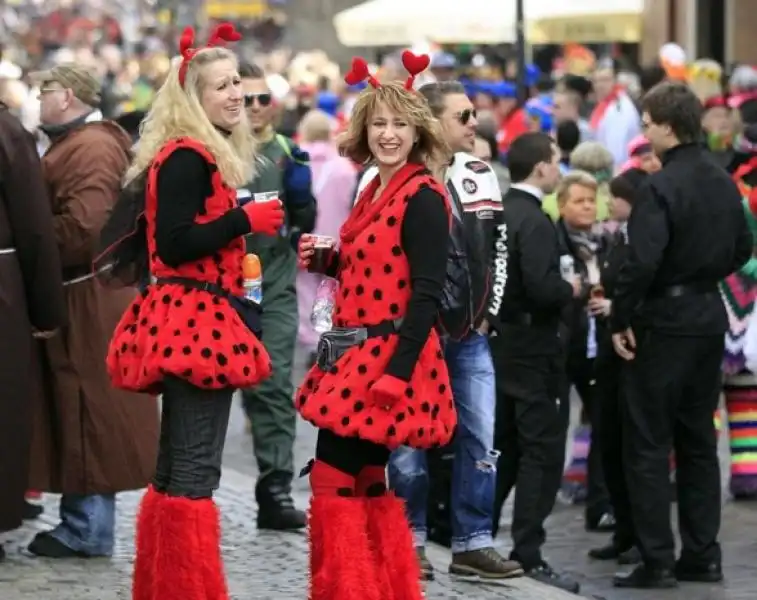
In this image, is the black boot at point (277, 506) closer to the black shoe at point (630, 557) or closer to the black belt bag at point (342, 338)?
the black shoe at point (630, 557)

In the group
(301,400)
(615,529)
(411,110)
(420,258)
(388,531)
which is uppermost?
(411,110)

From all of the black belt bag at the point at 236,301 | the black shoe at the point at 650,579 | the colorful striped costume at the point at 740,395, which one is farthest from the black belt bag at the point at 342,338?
the colorful striped costume at the point at 740,395

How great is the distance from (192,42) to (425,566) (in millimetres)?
2271

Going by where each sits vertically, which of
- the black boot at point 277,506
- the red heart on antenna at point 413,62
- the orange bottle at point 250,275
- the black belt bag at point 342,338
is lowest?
the black boot at point 277,506

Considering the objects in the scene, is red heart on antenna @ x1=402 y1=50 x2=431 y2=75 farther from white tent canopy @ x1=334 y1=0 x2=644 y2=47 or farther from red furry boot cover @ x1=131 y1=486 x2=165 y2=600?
white tent canopy @ x1=334 y1=0 x2=644 y2=47

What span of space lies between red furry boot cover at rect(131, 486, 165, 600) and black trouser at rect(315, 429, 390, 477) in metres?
0.61

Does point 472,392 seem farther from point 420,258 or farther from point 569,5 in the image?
point 569,5

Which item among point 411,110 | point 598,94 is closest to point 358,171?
point 598,94

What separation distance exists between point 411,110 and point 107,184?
79.2 inches

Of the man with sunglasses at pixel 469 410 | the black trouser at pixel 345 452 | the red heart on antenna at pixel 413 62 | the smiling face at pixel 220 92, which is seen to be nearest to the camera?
the black trouser at pixel 345 452

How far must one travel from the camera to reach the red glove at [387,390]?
6504 millimetres

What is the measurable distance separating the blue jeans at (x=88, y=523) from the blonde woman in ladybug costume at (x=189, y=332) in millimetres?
1505

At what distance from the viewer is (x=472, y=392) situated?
318 inches

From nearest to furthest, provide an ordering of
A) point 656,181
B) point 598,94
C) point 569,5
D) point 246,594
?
point 246,594, point 656,181, point 598,94, point 569,5
